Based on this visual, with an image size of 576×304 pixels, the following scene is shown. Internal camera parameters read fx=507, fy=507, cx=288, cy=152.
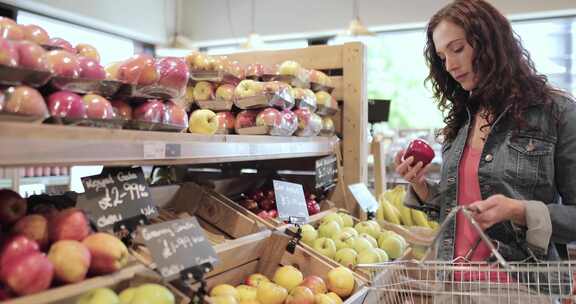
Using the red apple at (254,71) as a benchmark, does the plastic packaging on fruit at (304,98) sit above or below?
below

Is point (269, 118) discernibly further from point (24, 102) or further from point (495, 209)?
point (24, 102)

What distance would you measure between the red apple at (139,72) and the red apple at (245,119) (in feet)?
2.45

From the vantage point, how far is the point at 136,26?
684 centimetres

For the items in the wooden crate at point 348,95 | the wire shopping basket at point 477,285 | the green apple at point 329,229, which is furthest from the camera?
the wooden crate at point 348,95

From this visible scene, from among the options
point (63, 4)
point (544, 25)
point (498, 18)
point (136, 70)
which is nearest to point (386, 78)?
point (544, 25)

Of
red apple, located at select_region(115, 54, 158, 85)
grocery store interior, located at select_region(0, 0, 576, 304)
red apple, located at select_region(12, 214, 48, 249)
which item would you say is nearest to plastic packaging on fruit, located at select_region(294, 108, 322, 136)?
grocery store interior, located at select_region(0, 0, 576, 304)

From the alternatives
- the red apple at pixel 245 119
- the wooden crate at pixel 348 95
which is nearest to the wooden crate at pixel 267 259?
the red apple at pixel 245 119

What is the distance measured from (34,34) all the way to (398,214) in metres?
2.33

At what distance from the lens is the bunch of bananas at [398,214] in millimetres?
2986

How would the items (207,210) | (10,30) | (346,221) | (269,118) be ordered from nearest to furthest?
(10,30), (207,210), (269,118), (346,221)

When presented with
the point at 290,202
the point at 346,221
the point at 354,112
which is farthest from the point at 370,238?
the point at 354,112

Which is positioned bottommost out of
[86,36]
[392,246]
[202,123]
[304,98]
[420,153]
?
[392,246]

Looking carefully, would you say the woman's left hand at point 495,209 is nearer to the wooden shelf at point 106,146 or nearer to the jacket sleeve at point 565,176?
the jacket sleeve at point 565,176

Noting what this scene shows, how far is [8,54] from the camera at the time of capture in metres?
0.91
